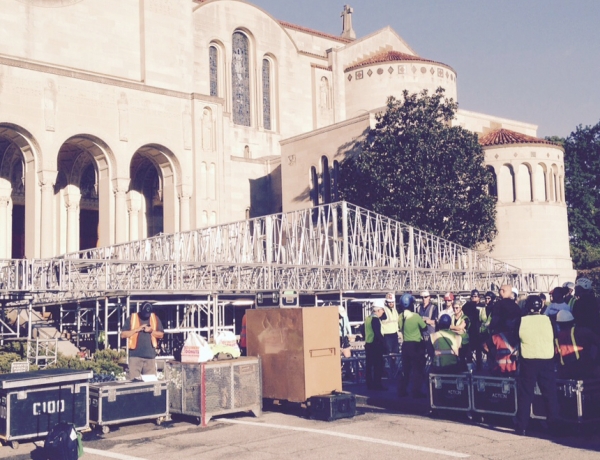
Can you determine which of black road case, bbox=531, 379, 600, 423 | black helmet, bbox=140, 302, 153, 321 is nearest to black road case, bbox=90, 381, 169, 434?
black helmet, bbox=140, 302, 153, 321

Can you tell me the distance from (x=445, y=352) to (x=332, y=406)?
2.24 m

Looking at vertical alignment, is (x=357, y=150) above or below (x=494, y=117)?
below

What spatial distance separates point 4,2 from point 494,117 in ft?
101

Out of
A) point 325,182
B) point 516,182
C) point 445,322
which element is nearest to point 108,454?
point 445,322

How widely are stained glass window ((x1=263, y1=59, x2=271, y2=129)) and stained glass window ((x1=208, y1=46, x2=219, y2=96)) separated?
12.5 ft

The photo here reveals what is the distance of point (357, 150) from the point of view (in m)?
41.2

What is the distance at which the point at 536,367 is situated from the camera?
439 inches

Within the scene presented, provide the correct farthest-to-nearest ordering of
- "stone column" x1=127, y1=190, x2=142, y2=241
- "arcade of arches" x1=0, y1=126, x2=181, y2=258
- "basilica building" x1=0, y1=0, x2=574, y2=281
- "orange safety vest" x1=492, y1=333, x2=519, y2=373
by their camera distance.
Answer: "stone column" x1=127, y1=190, x2=142, y2=241
"basilica building" x1=0, y1=0, x2=574, y2=281
"arcade of arches" x1=0, y1=126, x2=181, y2=258
"orange safety vest" x1=492, y1=333, x2=519, y2=373

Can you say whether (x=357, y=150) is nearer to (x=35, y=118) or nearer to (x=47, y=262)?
(x=35, y=118)

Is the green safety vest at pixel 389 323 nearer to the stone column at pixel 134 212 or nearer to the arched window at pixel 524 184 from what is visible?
the stone column at pixel 134 212

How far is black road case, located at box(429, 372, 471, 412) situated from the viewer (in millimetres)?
12477

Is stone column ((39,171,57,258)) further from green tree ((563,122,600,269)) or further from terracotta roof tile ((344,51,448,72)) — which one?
green tree ((563,122,600,269))

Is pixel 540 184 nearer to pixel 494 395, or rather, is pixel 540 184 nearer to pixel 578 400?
pixel 494 395

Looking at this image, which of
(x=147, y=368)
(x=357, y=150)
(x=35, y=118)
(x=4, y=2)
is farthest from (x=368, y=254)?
(x=147, y=368)
